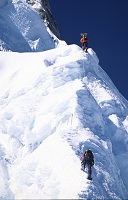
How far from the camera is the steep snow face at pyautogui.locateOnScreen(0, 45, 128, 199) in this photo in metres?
20.2

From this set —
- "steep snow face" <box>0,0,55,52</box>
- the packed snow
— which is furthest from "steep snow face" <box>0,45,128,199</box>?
"steep snow face" <box>0,0,55,52</box>

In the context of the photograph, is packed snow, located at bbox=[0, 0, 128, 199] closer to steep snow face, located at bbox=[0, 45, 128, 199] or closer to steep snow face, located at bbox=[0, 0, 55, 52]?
steep snow face, located at bbox=[0, 45, 128, 199]

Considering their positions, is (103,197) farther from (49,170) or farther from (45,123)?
(45,123)

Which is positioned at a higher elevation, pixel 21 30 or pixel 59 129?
pixel 21 30

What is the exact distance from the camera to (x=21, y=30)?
1745 inches

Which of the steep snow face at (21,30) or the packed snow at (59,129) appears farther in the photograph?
the steep snow face at (21,30)

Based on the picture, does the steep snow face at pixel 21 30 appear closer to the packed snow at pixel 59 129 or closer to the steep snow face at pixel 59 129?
the packed snow at pixel 59 129

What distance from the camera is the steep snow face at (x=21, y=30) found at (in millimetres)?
43156

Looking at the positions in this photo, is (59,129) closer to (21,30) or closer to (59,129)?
(59,129)

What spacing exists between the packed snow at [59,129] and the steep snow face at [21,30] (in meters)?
8.83

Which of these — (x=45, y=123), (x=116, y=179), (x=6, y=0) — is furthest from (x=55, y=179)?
(x=6, y=0)

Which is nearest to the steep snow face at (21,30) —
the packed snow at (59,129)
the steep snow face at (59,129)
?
the packed snow at (59,129)

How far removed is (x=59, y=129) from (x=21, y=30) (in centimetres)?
2335

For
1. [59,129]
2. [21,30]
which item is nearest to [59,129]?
[59,129]
